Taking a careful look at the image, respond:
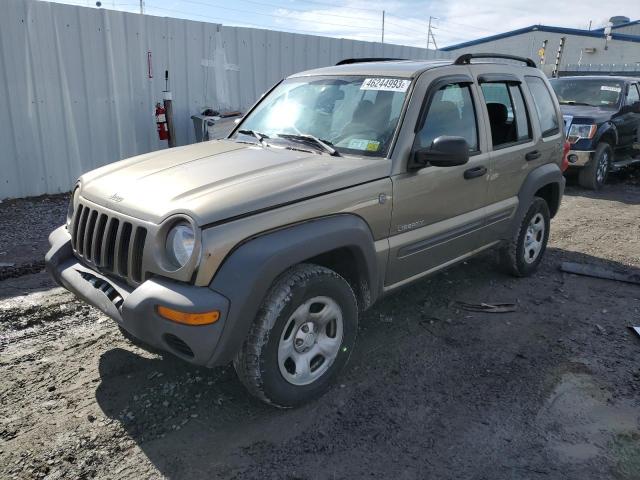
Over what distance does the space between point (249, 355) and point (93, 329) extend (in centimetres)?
175

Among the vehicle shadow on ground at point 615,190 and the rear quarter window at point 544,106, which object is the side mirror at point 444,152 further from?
the vehicle shadow on ground at point 615,190

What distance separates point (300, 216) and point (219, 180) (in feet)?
1.63

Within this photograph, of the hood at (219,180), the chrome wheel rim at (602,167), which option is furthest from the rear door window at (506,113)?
the chrome wheel rim at (602,167)

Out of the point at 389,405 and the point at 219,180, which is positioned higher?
the point at 219,180

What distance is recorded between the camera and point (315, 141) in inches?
139

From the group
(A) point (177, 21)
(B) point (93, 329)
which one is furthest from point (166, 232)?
(A) point (177, 21)

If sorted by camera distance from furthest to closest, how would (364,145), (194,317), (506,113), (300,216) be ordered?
(506,113) < (364,145) < (300,216) < (194,317)

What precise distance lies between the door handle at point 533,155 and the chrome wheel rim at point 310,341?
2519mm

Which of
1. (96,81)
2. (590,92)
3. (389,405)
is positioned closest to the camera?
(389,405)

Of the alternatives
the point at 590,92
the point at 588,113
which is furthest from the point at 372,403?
the point at 590,92

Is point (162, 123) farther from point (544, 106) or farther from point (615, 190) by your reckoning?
point (615, 190)

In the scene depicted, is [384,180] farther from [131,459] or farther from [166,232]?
[131,459]

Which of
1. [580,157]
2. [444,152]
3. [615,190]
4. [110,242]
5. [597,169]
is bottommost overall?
[615,190]

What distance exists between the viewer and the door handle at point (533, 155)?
15.1 ft
